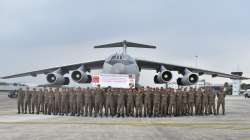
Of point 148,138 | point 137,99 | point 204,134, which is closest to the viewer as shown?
point 148,138

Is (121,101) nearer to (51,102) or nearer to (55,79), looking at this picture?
(51,102)

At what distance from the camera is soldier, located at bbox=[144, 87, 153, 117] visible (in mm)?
24219

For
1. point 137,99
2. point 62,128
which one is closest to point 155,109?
point 137,99

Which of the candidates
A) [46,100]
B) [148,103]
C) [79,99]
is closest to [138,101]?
[148,103]

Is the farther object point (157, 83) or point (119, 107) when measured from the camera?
point (157, 83)

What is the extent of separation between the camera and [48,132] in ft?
52.0

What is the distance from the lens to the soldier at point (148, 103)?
24.2 m

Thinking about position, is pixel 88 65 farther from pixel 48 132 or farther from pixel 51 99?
pixel 48 132

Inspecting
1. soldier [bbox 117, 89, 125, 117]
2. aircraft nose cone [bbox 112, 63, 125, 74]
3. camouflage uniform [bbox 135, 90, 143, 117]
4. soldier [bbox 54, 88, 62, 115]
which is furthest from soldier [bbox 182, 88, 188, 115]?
aircraft nose cone [bbox 112, 63, 125, 74]

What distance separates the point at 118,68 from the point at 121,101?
8.22 metres

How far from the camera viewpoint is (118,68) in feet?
105

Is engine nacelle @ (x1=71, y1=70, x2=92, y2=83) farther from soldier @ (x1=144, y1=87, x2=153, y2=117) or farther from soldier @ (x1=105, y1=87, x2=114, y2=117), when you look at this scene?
soldier @ (x1=144, y1=87, x2=153, y2=117)

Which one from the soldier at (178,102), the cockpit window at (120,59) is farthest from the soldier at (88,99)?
the cockpit window at (120,59)

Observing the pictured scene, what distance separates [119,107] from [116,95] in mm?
555
